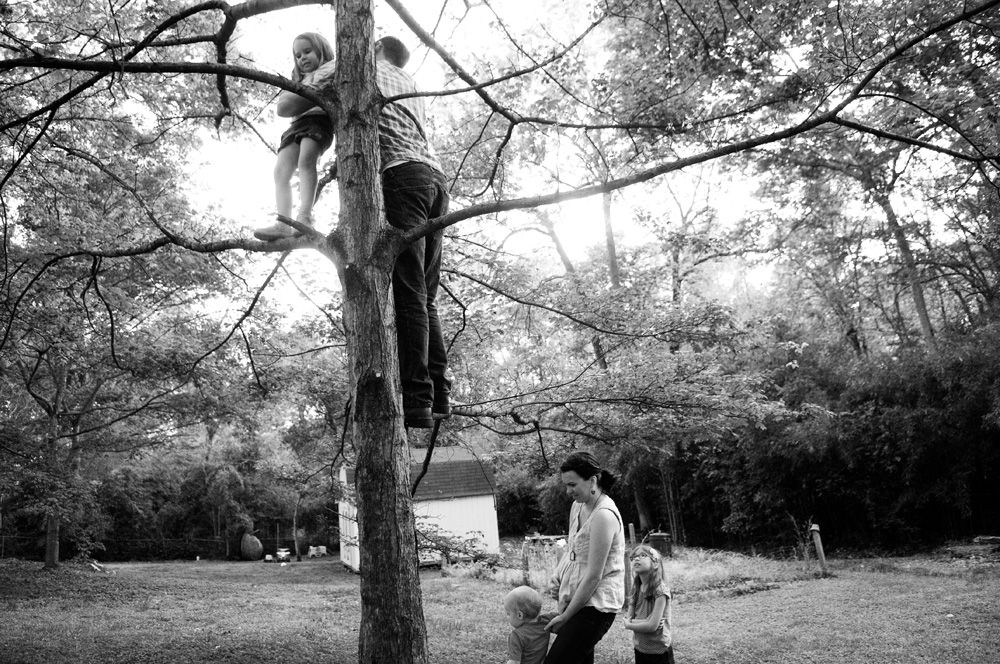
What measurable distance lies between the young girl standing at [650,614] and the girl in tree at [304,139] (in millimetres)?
Result: 2980

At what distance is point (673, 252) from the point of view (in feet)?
22.6

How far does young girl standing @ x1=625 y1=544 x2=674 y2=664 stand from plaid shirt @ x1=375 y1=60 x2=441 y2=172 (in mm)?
2838

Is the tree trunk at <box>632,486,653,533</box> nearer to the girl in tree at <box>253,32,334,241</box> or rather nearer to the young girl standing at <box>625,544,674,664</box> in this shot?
the young girl standing at <box>625,544,674,664</box>

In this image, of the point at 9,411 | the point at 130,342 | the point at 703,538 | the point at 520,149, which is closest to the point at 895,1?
the point at 520,149

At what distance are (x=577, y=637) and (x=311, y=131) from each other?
2.53 metres

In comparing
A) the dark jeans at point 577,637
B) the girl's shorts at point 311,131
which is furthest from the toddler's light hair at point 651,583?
the girl's shorts at point 311,131

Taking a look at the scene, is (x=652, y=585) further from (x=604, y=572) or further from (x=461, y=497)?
(x=461, y=497)

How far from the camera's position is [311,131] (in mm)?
2941

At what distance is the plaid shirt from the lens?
9.34 feet

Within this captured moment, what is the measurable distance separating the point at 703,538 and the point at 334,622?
42.2ft

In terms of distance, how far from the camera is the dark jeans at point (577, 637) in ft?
10.3

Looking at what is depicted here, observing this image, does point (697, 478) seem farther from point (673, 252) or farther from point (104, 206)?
point (104, 206)

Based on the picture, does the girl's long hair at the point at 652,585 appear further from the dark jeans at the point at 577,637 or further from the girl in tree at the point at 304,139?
the girl in tree at the point at 304,139

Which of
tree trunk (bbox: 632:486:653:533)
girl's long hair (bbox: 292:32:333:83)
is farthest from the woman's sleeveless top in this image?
tree trunk (bbox: 632:486:653:533)
